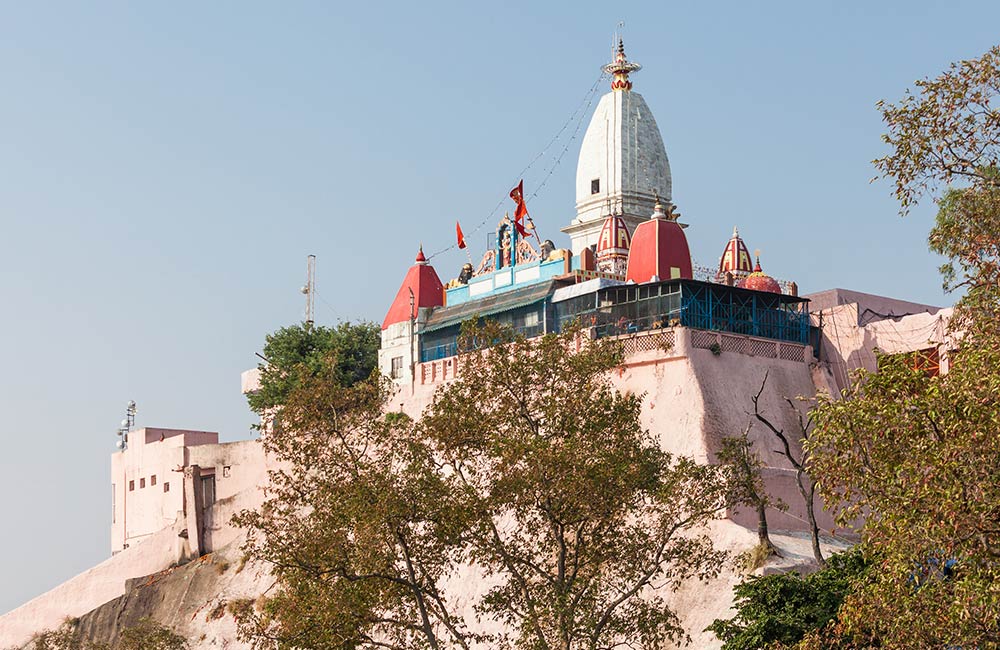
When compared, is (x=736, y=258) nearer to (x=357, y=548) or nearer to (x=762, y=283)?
(x=762, y=283)

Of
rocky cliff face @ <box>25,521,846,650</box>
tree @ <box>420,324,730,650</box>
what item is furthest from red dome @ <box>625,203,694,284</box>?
tree @ <box>420,324,730,650</box>

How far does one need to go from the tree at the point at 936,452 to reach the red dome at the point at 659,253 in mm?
21960

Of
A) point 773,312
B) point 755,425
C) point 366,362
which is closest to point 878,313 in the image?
point 773,312

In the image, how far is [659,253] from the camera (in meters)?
38.9

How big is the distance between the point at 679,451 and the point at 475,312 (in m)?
10.4

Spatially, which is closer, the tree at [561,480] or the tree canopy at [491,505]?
the tree at [561,480]

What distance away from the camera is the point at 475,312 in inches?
1673

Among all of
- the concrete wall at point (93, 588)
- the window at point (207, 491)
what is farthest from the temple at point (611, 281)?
the concrete wall at point (93, 588)

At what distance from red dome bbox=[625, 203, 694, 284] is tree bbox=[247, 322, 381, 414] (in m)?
12.4

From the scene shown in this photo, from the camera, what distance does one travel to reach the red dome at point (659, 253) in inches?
1527

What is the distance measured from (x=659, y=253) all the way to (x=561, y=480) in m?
18.5

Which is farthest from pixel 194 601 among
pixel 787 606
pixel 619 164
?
pixel 787 606

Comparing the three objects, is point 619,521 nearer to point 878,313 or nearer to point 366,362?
point 878,313

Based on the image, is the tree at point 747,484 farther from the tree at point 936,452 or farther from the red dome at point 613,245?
the red dome at point 613,245
